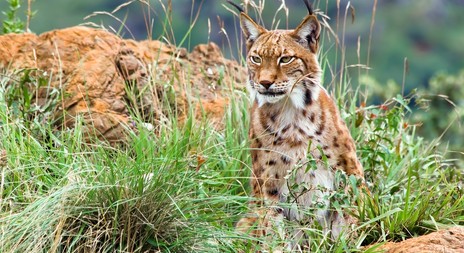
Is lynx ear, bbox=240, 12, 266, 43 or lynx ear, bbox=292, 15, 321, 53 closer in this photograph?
lynx ear, bbox=292, 15, 321, 53

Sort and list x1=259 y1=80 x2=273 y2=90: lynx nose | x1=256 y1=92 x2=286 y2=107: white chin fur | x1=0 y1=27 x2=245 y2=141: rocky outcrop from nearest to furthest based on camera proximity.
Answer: x1=259 y1=80 x2=273 y2=90: lynx nose, x1=256 y1=92 x2=286 y2=107: white chin fur, x1=0 y1=27 x2=245 y2=141: rocky outcrop

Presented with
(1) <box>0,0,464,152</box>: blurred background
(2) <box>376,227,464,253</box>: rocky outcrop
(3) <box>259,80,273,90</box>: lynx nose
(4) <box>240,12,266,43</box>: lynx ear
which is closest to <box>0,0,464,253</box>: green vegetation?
(2) <box>376,227,464,253</box>: rocky outcrop

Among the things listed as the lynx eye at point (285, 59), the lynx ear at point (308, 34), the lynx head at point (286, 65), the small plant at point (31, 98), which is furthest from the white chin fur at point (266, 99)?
the small plant at point (31, 98)

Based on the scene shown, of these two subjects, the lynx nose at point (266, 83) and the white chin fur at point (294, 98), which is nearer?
the lynx nose at point (266, 83)

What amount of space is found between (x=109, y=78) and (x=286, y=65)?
1775 millimetres

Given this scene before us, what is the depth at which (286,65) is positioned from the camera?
6715mm

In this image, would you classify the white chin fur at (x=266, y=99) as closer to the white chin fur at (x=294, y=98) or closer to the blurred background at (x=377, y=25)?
the white chin fur at (x=294, y=98)

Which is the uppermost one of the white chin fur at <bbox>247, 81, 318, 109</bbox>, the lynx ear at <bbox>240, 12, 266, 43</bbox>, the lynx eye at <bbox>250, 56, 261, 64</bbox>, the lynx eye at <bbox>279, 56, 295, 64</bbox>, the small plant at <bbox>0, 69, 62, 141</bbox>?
the lynx ear at <bbox>240, 12, 266, 43</bbox>

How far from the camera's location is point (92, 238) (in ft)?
19.4

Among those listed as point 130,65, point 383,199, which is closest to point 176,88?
point 130,65

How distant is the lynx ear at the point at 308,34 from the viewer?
267 inches

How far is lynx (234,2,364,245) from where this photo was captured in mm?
6660

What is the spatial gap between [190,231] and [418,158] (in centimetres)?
246

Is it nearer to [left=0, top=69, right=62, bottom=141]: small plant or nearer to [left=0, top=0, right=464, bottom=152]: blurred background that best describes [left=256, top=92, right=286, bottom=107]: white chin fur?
[left=0, top=69, right=62, bottom=141]: small plant
